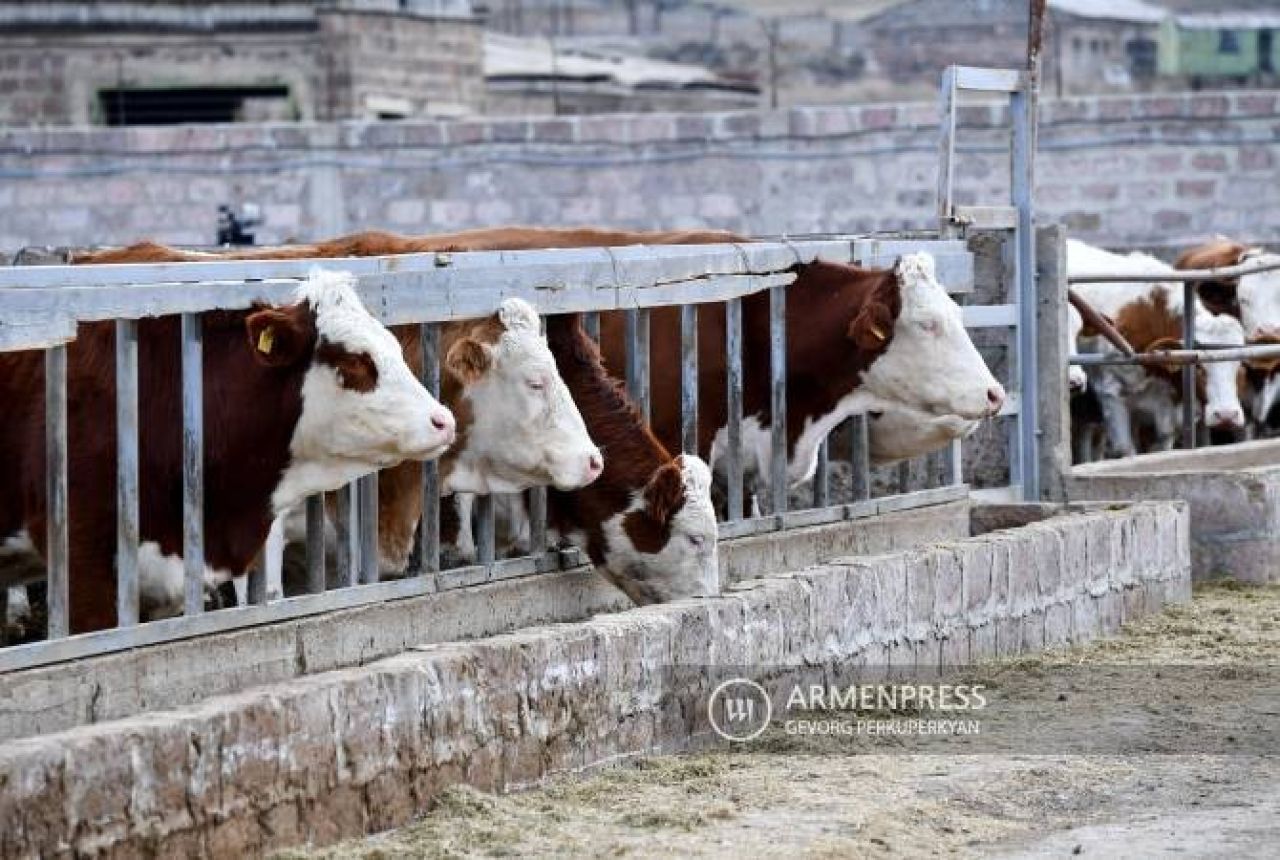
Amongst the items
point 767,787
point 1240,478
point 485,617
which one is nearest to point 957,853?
point 767,787

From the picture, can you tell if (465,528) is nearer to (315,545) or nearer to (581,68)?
(315,545)

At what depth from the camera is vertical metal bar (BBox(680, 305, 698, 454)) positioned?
9.82 metres

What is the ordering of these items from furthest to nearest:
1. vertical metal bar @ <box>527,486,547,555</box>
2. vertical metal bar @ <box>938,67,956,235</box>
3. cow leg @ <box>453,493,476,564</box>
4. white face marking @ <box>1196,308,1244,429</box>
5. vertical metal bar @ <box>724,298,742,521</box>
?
white face marking @ <box>1196,308,1244,429</box>
vertical metal bar @ <box>938,67,956,235</box>
vertical metal bar @ <box>724,298,742,521</box>
cow leg @ <box>453,493,476,564</box>
vertical metal bar @ <box>527,486,547,555</box>

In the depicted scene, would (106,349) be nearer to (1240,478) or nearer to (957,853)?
(957,853)

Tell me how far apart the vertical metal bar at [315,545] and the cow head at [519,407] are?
35.1 inches

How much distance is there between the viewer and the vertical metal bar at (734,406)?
996 centimetres

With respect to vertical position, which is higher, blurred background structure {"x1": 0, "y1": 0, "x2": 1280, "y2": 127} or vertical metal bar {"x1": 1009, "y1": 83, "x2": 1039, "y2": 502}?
blurred background structure {"x1": 0, "y1": 0, "x2": 1280, "y2": 127}

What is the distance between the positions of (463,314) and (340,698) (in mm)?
2547

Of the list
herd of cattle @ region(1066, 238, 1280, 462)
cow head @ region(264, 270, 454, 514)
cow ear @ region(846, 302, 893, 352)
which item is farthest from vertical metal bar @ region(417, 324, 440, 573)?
herd of cattle @ region(1066, 238, 1280, 462)

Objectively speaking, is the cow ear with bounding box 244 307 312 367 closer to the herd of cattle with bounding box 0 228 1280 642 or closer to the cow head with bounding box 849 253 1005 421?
the herd of cattle with bounding box 0 228 1280 642

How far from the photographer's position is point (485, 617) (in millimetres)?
8492

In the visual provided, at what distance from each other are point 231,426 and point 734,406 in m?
2.41

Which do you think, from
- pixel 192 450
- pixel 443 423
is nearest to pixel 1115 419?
pixel 443 423

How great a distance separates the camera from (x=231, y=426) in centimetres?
823
